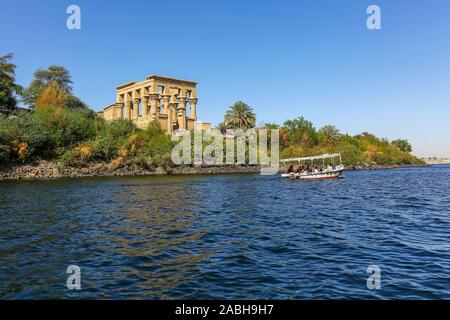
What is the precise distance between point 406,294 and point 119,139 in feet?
235

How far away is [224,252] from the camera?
13.2 meters

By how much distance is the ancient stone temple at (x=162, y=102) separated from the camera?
3634 inches

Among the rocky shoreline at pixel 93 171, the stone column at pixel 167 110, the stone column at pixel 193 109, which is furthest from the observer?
the stone column at pixel 193 109

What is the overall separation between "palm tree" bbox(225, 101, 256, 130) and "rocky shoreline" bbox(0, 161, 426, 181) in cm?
1311

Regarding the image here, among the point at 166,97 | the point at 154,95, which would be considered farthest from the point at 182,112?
the point at 154,95

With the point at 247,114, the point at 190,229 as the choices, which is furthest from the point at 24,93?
the point at 190,229

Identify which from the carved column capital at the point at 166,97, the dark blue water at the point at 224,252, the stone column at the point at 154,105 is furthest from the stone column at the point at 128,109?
the dark blue water at the point at 224,252

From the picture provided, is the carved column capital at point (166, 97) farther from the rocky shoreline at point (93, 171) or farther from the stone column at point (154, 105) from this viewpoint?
the rocky shoreline at point (93, 171)

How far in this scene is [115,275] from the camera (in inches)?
413

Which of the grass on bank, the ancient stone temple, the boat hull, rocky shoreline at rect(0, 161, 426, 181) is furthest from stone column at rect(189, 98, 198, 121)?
the boat hull

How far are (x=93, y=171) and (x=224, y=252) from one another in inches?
2247

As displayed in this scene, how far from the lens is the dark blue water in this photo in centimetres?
945

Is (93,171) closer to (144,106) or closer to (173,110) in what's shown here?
(173,110)

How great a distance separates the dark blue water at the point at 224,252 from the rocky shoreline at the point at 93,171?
119ft
